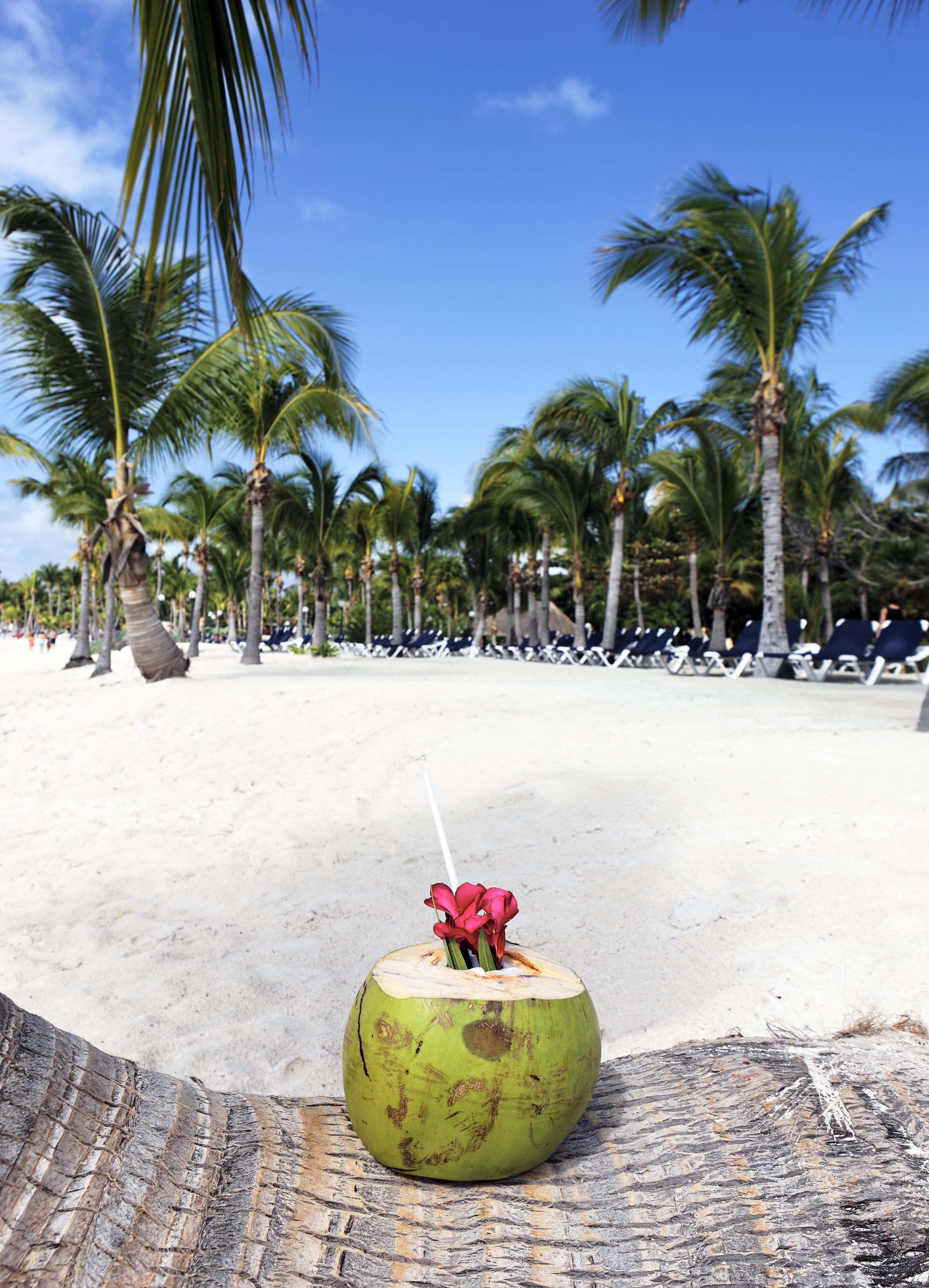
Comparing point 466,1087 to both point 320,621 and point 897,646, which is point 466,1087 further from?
point 320,621

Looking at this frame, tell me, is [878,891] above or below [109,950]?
above

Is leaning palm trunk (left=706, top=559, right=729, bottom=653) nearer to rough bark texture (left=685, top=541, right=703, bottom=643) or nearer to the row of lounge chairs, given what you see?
the row of lounge chairs

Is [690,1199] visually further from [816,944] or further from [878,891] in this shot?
[878,891]

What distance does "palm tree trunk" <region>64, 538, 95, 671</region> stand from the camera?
20.6 meters

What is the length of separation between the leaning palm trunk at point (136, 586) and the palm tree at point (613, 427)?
10396mm

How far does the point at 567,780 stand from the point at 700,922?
5.71ft

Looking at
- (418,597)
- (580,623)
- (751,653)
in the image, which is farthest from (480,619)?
(751,653)

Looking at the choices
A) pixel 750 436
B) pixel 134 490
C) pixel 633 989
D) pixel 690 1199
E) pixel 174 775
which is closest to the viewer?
pixel 690 1199

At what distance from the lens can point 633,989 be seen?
2.60m

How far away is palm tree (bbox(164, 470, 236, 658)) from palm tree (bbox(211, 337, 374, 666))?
31.7 ft

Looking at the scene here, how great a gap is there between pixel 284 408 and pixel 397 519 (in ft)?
38.3

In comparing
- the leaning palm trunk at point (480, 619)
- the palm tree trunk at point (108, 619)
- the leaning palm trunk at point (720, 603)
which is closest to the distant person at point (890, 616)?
the leaning palm trunk at point (720, 603)

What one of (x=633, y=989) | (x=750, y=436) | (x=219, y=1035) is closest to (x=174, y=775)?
(x=219, y=1035)

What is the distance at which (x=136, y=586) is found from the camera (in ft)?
32.2
